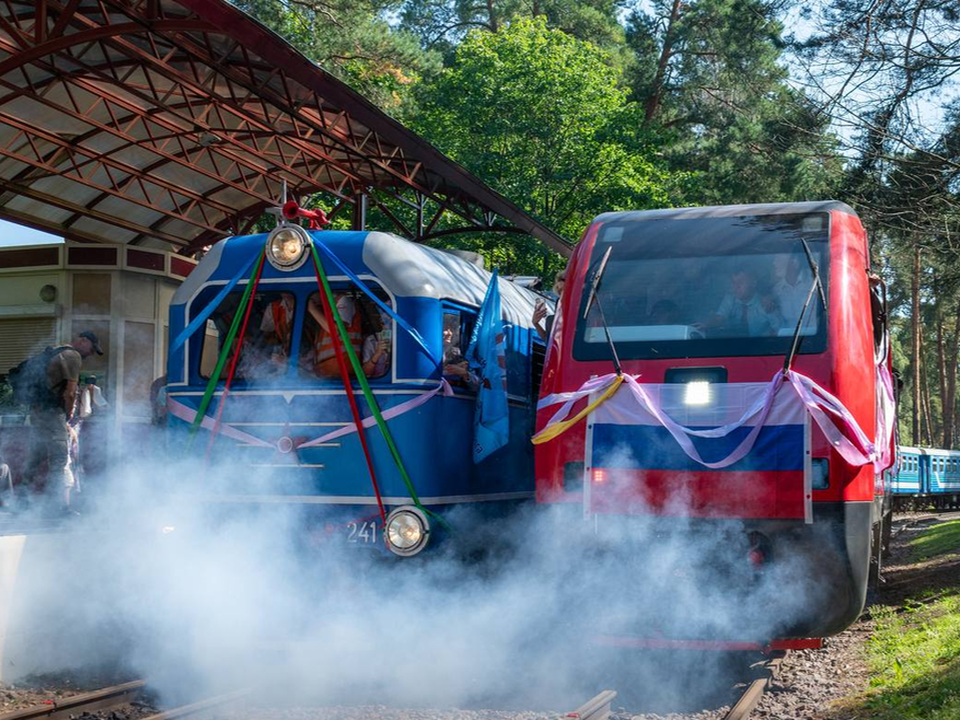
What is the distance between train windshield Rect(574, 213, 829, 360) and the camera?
727 cm

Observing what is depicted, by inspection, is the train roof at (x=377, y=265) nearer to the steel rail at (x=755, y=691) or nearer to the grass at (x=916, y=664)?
the steel rail at (x=755, y=691)

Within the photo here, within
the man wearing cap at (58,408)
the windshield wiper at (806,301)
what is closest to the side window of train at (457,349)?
the windshield wiper at (806,301)

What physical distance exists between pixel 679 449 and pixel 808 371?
94 cm

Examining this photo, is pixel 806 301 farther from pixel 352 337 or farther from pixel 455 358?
pixel 352 337

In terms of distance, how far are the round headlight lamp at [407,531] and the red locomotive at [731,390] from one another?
0.88 m

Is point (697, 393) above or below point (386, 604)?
above

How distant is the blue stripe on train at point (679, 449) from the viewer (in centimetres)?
673

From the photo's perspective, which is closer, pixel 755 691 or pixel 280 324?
pixel 755 691

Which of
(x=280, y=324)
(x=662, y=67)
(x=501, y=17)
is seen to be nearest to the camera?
(x=280, y=324)

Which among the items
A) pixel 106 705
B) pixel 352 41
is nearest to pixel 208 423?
pixel 106 705

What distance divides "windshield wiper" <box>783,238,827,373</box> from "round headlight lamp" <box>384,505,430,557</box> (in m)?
2.61

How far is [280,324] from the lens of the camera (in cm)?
845

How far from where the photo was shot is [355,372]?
8016 mm

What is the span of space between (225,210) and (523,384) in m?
12.6
